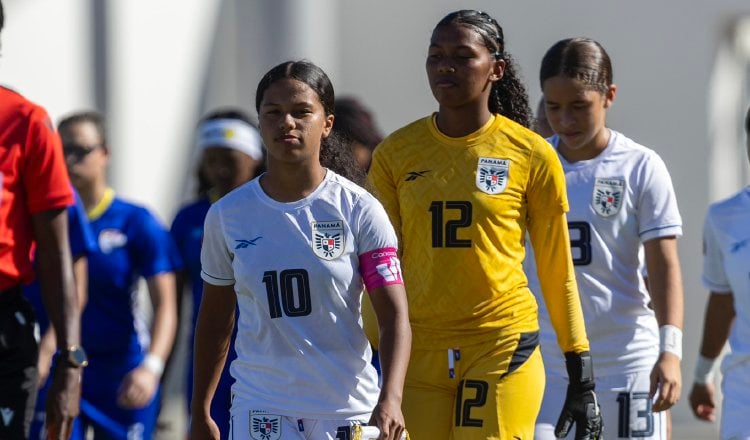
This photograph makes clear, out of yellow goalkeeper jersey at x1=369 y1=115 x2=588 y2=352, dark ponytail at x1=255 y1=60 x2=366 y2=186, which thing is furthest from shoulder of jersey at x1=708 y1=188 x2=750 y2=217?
dark ponytail at x1=255 y1=60 x2=366 y2=186

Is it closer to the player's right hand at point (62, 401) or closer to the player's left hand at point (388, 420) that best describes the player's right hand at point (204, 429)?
the player's right hand at point (62, 401)

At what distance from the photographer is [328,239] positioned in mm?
5789

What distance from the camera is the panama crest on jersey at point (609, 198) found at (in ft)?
24.1

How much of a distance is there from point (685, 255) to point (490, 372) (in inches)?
286

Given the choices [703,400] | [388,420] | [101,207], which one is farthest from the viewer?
[101,207]

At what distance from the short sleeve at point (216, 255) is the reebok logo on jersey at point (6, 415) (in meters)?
0.83

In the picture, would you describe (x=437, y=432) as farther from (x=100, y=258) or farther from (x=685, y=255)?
(x=685, y=255)

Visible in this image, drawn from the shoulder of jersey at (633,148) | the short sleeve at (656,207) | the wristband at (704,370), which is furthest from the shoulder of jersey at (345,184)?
the wristband at (704,370)

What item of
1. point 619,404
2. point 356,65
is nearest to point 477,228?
point 619,404

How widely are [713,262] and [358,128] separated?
7.37 ft

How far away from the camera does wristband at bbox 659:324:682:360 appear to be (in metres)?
7.15

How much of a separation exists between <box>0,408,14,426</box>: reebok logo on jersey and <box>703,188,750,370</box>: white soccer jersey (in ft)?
9.70

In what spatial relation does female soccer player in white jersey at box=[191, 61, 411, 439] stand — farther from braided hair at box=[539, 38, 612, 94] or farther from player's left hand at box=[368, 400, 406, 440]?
braided hair at box=[539, 38, 612, 94]

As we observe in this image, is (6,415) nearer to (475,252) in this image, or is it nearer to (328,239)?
(328,239)
